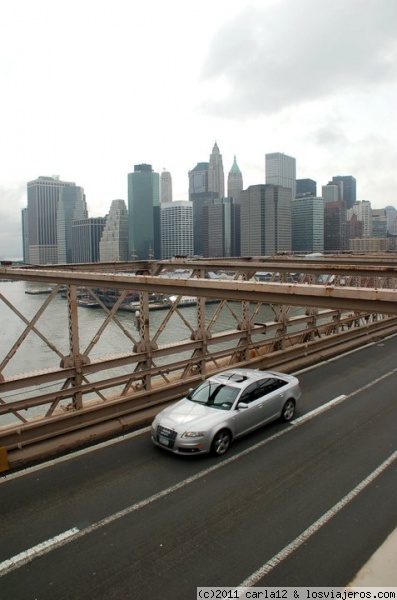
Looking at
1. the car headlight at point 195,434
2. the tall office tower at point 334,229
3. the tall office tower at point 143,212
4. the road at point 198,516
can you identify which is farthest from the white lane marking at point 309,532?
the tall office tower at point 334,229

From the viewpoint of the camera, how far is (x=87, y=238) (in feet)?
334

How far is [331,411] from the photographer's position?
9844 mm

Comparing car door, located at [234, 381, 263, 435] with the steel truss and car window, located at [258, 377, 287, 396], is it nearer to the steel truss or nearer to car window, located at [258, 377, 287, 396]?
car window, located at [258, 377, 287, 396]

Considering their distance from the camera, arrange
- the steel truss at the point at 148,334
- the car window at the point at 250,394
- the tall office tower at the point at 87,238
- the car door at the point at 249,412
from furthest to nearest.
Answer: the tall office tower at the point at 87,238, the car window at the point at 250,394, the car door at the point at 249,412, the steel truss at the point at 148,334

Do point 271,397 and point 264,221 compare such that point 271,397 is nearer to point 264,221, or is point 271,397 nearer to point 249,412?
point 249,412

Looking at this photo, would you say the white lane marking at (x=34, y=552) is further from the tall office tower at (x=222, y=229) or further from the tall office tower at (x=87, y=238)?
the tall office tower at (x=222, y=229)

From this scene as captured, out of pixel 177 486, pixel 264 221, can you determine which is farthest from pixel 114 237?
pixel 177 486

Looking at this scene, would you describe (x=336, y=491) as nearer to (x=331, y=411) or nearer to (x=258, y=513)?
(x=258, y=513)

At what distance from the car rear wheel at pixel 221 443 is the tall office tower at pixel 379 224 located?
148 meters

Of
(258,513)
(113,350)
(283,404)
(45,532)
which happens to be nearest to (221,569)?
(258,513)

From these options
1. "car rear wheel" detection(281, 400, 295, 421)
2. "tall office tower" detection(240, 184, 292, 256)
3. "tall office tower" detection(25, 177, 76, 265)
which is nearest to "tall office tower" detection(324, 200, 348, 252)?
"tall office tower" detection(240, 184, 292, 256)

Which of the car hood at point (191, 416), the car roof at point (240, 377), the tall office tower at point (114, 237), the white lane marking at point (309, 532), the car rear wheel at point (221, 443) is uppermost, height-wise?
the tall office tower at point (114, 237)

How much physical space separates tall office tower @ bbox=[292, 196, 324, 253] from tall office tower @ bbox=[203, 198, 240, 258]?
15.9 metres

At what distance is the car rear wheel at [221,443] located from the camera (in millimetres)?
7551
